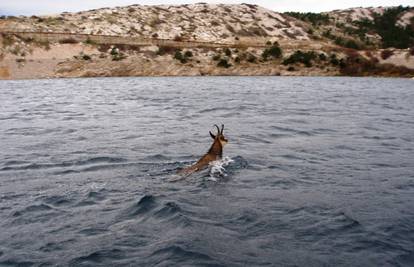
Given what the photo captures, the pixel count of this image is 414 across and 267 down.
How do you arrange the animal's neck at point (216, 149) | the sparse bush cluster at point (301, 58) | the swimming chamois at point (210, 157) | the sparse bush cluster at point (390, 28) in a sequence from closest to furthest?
Result: 1. the swimming chamois at point (210, 157)
2. the animal's neck at point (216, 149)
3. the sparse bush cluster at point (301, 58)
4. the sparse bush cluster at point (390, 28)

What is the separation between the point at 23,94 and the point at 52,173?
117 feet

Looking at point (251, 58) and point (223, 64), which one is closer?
point (223, 64)

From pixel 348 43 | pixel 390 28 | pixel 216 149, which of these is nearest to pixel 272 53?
pixel 348 43

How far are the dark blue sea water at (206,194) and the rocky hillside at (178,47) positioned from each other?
2154 inches

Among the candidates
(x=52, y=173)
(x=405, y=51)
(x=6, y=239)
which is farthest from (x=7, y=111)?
(x=405, y=51)

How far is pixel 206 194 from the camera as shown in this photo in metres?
13.6

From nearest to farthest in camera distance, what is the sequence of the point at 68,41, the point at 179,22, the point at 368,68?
the point at 368,68 < the point at 68,41 < the point at 179,22

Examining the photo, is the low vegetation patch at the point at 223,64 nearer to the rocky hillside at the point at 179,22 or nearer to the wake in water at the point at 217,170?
the rocky hillside at the point at 179,22

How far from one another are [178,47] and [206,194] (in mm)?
79572

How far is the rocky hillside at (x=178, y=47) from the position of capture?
267 ft

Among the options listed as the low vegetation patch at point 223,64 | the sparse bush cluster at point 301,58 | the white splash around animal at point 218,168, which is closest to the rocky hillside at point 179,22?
the low vegetation patch at point 223,64

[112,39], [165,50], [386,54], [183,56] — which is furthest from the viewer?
[112,39]

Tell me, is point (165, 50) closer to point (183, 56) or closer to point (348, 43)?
point (183, 56)

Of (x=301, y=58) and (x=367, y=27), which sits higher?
(x=367, y=27)
